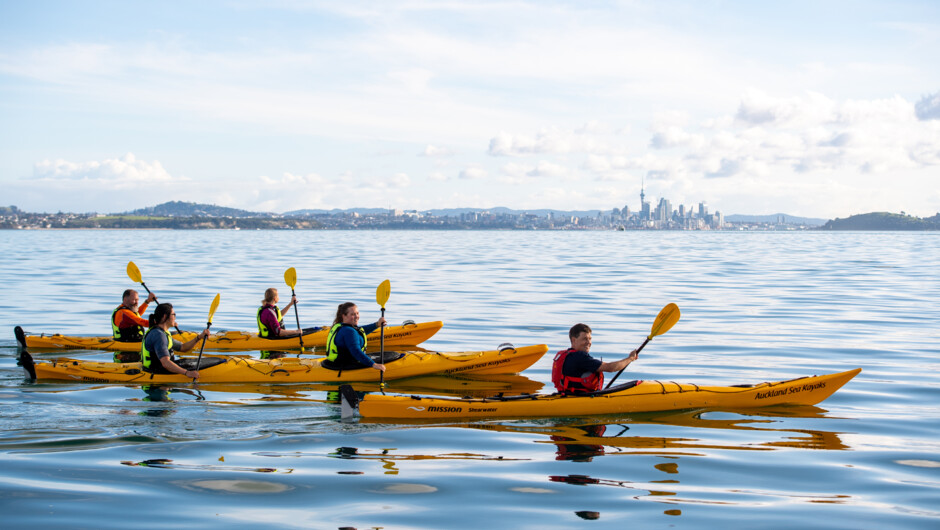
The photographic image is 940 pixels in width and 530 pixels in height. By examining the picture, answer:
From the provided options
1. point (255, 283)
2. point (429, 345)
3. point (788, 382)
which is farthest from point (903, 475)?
point (255, 283)

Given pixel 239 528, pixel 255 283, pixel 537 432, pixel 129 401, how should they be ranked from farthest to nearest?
pixel 255 283 < pixel 129 401 < pixel 537 432 < pixel 239 528

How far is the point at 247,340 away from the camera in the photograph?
16.2 meters

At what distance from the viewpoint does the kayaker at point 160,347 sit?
11578 mm

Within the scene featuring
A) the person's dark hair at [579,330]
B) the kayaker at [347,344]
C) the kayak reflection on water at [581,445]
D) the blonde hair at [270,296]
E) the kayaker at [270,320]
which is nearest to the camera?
the kayak reflection on water at [581,445]

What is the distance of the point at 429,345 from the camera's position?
55.9 feet

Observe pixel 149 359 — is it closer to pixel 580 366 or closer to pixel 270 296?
pixel 270 296

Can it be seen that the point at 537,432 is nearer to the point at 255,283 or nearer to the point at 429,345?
the point at 429,345

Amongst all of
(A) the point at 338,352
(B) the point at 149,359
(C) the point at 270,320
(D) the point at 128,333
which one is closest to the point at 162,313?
(B) the point at 149,359

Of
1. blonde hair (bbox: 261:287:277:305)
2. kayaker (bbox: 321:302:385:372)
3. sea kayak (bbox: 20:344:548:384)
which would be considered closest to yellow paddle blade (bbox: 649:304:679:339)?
sea kayak (bbox: 20:344:548:384)

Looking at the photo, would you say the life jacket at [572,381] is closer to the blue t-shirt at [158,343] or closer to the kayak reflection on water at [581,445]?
the kayak reflection on water at [581,445]

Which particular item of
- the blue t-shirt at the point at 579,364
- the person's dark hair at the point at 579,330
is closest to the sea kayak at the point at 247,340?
the blue t-shirt at the point at 579,364

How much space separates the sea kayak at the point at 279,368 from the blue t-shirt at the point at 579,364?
3.37 meters

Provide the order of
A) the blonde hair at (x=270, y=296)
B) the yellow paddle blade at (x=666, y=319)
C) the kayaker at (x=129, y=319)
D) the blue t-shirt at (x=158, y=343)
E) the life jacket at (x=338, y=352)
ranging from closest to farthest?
1. the yellow paddle blade at (x=666, y=319)
2. the blue t-shirt at (x=158, y=343)
3. the life jacket at (x=338, y=352)
4. the kayaker at (x=129, y=319)
5. the blonde hair at (x=270, y=296)

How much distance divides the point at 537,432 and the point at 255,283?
78.6ft
